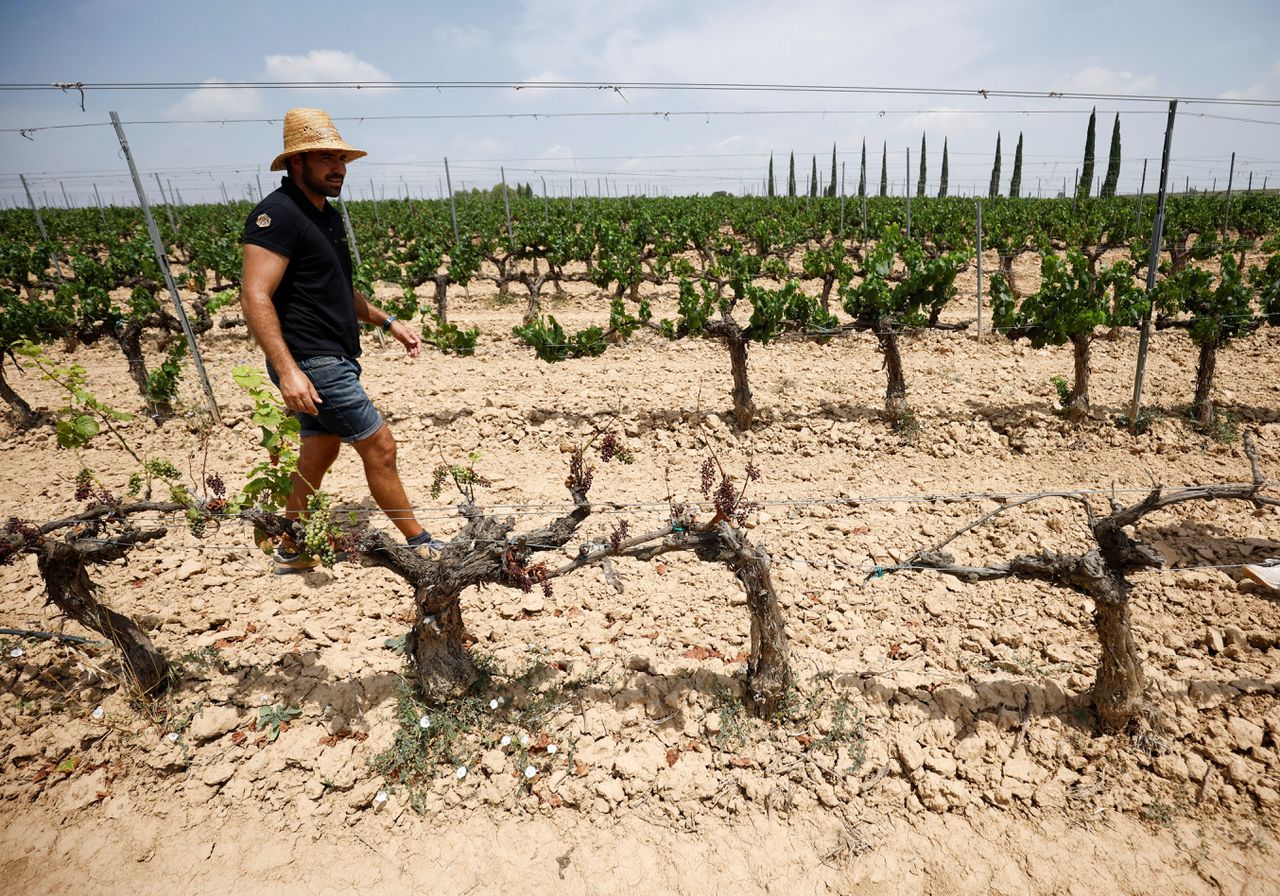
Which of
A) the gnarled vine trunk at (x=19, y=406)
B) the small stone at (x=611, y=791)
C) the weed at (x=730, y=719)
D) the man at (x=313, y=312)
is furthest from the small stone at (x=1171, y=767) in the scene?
the gnarled vine trunk at (x=19, y=406)

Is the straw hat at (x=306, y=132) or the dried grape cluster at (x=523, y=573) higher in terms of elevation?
the straw hat at (x=306, y=132)

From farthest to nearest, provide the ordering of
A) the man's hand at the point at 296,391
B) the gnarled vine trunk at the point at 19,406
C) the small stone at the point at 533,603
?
the gnarled vine trunk at the point at 19,406
the small stone at the point at 533,603
the man's hand at the point at 296,391

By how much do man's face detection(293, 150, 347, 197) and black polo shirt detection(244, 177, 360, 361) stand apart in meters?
0.08

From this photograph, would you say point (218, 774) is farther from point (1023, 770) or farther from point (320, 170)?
point (1023, 770)

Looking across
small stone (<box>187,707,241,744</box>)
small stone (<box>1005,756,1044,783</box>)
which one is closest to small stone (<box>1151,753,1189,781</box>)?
small stone (<box>1005,756,1044,783</box>)

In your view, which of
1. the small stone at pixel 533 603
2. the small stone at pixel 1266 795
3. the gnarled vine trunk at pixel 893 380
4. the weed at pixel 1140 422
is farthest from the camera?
the gnarled vine trunk at pixel 893 380

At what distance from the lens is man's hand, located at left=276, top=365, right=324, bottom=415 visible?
10.2 ft

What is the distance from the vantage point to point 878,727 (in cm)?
349

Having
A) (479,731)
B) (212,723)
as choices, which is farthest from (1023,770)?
(212,723)

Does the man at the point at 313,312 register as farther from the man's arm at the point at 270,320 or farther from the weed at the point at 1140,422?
the weed at the point at 1140,422

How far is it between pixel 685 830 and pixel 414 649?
180cm

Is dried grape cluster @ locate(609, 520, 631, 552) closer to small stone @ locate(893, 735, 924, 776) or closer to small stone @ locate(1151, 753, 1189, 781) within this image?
small stone @ locate(893, 735, 924, 776)

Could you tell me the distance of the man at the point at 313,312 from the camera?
3203mm

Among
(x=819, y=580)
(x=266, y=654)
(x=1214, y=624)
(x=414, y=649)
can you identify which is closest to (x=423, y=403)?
(x=266, y=654)
